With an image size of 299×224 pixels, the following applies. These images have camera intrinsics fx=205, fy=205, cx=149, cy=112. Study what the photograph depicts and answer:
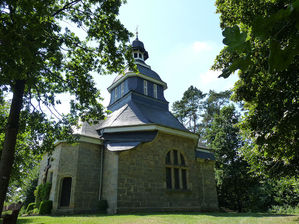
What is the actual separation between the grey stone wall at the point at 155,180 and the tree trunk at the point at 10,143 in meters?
6.66

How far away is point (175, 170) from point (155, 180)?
1941mm

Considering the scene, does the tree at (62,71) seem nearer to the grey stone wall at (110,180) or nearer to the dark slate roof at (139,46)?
the grey stone wall at (110,180)

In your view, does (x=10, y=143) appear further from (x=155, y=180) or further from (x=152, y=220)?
(x=155, y=180)

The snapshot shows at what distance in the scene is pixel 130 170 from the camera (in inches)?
468

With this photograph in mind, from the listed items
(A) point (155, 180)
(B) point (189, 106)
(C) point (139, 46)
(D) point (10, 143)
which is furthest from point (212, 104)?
(D) point (10, 143)

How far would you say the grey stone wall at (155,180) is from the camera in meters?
11.5

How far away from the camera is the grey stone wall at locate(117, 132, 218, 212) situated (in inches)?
451

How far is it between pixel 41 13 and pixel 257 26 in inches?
185

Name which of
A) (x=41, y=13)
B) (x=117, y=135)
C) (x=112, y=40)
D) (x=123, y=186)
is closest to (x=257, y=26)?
(x=41, y=13)

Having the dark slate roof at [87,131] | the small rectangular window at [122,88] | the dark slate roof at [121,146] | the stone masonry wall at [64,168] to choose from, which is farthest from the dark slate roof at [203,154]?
the stone masonry wall at [64,168]

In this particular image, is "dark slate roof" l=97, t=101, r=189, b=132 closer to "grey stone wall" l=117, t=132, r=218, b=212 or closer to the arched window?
"grey stone wall" l=117, t=132, r=218, b=212

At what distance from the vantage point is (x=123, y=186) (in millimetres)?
11352

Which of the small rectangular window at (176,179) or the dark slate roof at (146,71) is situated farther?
the dark slate roof at (146,71)

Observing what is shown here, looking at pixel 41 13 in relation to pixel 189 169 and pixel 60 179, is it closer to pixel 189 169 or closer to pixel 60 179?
pixel 60 179
